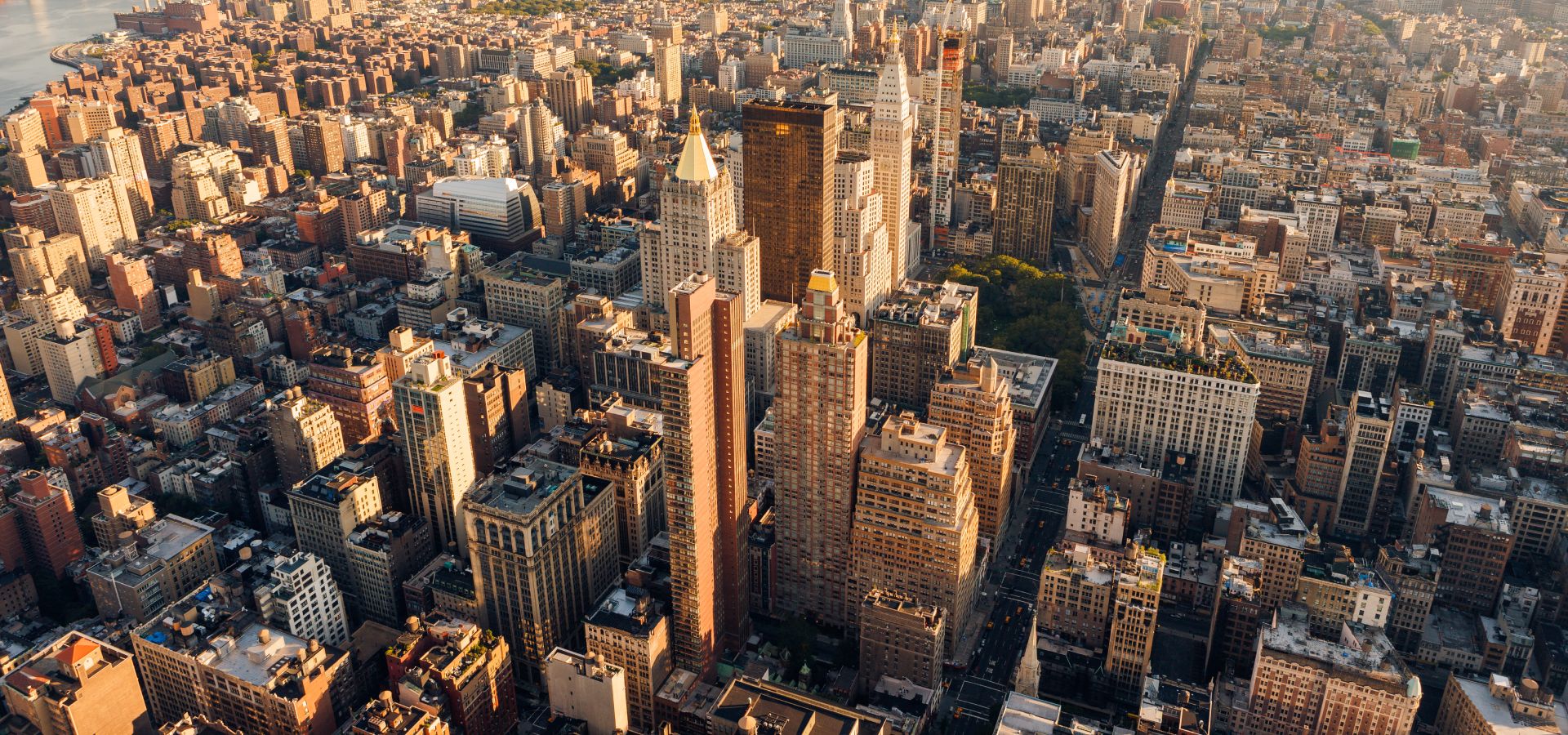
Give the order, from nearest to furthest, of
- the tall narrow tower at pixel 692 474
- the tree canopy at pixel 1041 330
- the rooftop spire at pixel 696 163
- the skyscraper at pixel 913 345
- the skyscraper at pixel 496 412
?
1. the tall narrow tower at pixel 692 474
2. the skyscraper at pixel 496 412
3. the rooftop spire at pixel 696 163
4. the skyscraper at pixel 913 345
5. the tree canopy at pixel 1041 330

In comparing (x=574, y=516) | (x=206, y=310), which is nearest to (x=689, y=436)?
(x=574, y=516)

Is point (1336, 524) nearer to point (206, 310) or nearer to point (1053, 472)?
point (1053, 472)

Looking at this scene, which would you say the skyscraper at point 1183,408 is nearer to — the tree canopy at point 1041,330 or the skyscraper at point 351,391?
the tree canopy at point 1041,330

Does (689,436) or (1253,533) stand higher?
(689,436)

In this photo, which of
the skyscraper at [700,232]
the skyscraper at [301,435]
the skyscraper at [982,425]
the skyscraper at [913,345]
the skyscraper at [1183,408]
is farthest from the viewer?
the skyscraper at [913,345]

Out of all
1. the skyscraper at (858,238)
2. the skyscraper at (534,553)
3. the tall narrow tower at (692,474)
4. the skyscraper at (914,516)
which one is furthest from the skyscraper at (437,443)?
the skyscraper at (858,238)

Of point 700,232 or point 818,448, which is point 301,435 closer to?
point 700,232
